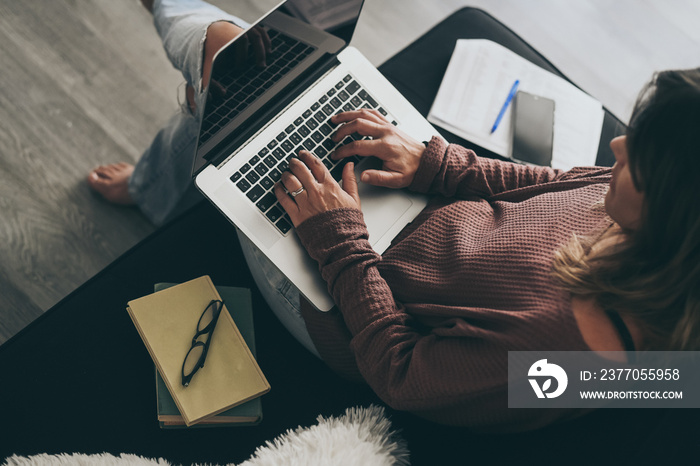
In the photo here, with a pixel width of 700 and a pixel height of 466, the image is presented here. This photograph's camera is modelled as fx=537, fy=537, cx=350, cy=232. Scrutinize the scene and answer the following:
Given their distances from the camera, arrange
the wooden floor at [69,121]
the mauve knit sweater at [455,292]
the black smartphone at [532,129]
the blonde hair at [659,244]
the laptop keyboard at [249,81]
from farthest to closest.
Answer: the wooden floor at [69,121] < the black smartphone at [532,129] < the laptop keyboard at [249,81] < the mauve knit sweater at [455,292] < the blonde hair at [659,244]

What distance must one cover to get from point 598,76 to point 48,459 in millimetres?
1940

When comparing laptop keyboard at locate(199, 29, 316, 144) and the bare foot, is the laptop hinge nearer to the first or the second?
laptop keyboard at locate(199, 29, 316, 144)

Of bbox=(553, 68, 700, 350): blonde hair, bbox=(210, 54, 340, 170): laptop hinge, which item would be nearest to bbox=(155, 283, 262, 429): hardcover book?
bbox=(210, 54, 340, 170): laptop hinge

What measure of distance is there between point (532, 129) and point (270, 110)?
0.54 meters

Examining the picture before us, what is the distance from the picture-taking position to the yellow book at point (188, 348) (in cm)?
79

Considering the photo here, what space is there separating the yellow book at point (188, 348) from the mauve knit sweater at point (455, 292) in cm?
12

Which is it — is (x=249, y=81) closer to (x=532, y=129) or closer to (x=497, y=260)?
(x=497, y=260)

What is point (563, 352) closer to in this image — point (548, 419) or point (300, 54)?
point (548, 419)

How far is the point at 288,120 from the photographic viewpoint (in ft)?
3.01

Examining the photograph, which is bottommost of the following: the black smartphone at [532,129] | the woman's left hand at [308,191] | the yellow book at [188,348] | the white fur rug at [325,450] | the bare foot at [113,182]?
the white fur rug at [325,450]

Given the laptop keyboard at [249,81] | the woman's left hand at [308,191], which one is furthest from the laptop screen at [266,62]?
the woman's left hand at [308,191]

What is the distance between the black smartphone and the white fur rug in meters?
0.60

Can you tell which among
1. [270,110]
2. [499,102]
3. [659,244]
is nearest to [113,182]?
[270,110]

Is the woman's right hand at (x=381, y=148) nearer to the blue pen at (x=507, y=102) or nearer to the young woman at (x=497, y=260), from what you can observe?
the young woman at (x=497, y=260)
